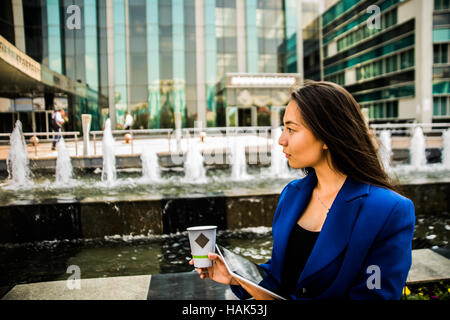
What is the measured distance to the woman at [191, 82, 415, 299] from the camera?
4.33ft

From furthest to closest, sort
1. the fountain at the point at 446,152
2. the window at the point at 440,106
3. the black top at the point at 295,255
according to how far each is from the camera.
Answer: the window at the point at 440,106, the fountain at the point at 446,152, the black top at the point at 295,255

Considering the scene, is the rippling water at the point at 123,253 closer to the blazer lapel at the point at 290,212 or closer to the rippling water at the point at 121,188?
the rippling water at the point at 121,188

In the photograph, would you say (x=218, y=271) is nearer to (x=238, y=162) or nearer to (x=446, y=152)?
(x=238, y=162)

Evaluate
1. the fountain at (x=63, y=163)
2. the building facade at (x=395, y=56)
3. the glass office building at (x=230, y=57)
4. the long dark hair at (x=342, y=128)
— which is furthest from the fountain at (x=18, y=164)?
the building facade at (x=395, y=56)

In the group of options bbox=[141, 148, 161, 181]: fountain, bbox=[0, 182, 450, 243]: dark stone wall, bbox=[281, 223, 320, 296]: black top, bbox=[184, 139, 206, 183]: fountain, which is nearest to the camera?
bbox=[281, 223, 320, 296]: black top

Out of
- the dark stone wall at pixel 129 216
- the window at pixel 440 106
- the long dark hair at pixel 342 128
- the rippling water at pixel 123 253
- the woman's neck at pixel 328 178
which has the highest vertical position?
the window at pixel 440 106

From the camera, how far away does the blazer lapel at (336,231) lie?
54.4 inches

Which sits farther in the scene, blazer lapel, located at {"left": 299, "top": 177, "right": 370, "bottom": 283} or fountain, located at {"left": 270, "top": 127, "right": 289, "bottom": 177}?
fountain, located at {"left": 270, "top": 127, "right": 289, "bottom": 177}

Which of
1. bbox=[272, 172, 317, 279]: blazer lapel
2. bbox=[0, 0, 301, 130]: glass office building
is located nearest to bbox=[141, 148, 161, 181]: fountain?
bbox=[0, 0, 301, 130]: glass office building

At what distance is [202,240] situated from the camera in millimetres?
1385

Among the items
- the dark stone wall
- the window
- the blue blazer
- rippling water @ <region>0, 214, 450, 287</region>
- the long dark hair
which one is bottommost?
rippling water @ <region>0, 214, 450, 287</region>

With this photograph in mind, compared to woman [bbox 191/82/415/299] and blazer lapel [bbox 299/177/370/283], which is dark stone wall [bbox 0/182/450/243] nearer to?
woman [bbox 191/82/415/299]

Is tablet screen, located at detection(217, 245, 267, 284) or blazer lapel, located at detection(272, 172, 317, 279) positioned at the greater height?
blazer lapel, located at detection(272, 172, 317, 279)

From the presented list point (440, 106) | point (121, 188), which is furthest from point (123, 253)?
→ point (440, 106)
